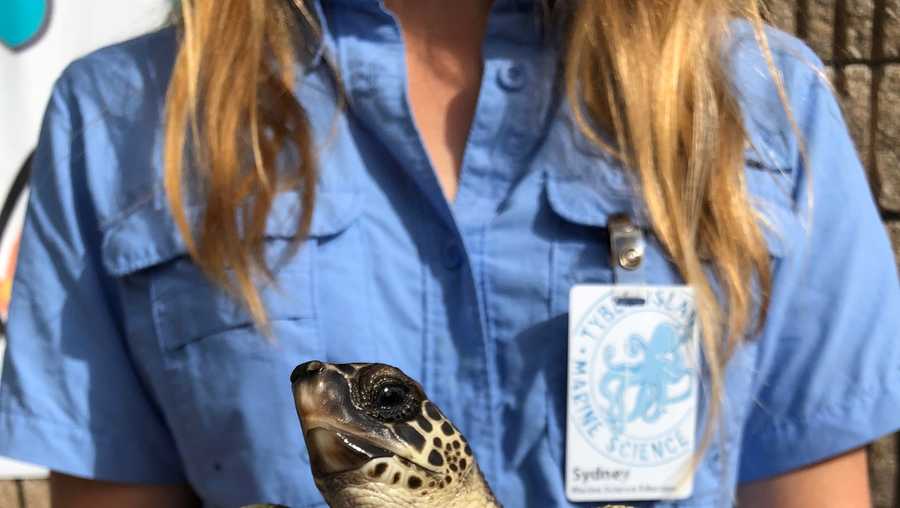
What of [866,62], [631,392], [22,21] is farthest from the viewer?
[22,21]

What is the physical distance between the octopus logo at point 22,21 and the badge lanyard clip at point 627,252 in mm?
1520

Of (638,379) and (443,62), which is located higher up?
(443,62)

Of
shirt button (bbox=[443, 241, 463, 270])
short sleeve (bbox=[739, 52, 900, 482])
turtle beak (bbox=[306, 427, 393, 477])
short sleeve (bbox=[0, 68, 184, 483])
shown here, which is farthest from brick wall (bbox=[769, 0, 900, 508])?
turtle beak (bbox=[306, 427, 393, 477])

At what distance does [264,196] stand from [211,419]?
19 cm

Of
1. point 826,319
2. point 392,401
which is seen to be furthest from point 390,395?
point 826,319

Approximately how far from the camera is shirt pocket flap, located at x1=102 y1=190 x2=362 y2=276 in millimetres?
848

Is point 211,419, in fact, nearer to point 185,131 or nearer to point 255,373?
point 255,373

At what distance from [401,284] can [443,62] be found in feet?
0.71

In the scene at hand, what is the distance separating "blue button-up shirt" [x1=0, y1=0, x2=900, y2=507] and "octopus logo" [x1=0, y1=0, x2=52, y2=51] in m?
1.18

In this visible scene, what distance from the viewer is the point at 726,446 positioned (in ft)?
2.85

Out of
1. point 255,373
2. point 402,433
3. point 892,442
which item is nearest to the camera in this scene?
point 402,433

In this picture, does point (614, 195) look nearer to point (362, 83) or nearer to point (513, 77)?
point (513, 77)

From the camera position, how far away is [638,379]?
823 millimetres

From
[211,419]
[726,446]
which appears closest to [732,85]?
[726,446]
